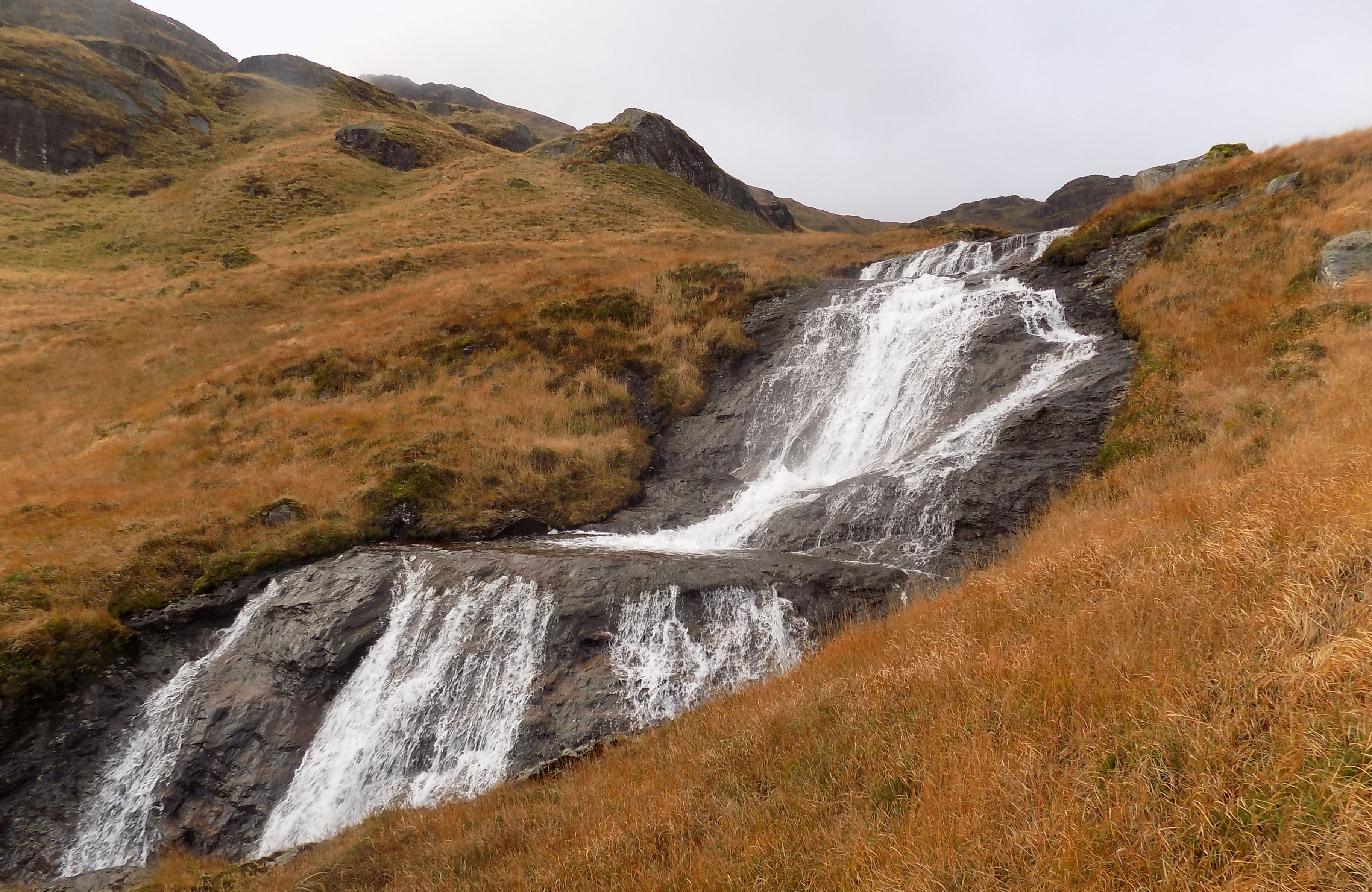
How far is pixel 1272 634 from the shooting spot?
11.8ft

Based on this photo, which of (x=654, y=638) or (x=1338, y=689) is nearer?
(x=1338, y=689)

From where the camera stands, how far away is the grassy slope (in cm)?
1250

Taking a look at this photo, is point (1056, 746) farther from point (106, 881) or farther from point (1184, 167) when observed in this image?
point (1184, 167)

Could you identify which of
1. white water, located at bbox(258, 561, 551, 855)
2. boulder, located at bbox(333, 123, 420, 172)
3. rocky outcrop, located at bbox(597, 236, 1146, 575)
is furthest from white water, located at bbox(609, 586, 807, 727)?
boulder, located at bbox(333, 123, 420, 172)

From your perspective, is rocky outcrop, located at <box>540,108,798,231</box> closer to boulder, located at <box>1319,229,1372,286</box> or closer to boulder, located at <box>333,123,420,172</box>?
boulder, located at <box>333,123,420,172</box>

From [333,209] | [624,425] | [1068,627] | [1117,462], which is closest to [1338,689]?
[1068,627]

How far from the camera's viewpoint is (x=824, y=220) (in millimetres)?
120875

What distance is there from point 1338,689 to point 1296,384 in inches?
360

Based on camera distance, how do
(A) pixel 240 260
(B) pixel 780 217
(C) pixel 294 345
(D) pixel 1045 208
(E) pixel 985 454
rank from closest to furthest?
(E) pixel 985 454 → (C) pixel 294 345 → (A) pixel 240 260 → (B) pixel 780 217 → (D) pixel 1045 208

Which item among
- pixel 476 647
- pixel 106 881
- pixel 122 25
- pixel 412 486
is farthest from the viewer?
pixel 122 25

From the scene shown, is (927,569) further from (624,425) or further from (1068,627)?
(624,425)

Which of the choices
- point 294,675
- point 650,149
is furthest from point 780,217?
point 294,675

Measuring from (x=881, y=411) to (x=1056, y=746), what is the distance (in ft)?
44.7

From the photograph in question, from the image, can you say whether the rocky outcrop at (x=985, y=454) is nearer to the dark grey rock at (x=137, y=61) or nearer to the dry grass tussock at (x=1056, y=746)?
the dry grass tussock at (x=1056, y=746)
